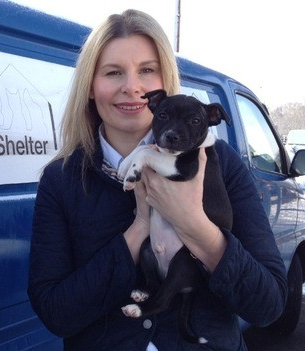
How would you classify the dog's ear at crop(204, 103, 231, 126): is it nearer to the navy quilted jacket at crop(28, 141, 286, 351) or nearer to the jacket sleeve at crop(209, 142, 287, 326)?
the jacket sleeve at crop(209, 142, 287, 326)

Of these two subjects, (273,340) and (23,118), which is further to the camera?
(273,340)

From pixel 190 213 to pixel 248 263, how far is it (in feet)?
0.90

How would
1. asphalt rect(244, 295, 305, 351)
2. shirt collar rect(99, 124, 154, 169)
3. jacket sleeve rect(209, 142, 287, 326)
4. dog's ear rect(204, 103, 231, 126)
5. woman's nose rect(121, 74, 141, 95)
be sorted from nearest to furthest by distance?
jacket sleeve rect(209, 142, 287, 326)
woman's nose rect(121, 74, 141, 95)
shirt collar rect(99, 124, 154, 169)
dog's ear rect(204, 103, 231, 126)
asphalt rect(244, 295, 305, 351)

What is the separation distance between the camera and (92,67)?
2.00 meters

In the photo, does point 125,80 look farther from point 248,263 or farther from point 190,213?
point 248,263

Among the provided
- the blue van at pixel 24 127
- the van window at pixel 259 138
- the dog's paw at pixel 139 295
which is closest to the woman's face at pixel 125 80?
the blue van at pixel 24 127

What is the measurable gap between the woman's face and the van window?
249 centimetres

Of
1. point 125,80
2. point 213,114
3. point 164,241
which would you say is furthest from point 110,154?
point 213,114

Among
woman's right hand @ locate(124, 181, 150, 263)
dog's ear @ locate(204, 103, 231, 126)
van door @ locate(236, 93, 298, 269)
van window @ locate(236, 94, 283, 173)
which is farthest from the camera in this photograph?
van window @ locate(236, 94, 283, 173)

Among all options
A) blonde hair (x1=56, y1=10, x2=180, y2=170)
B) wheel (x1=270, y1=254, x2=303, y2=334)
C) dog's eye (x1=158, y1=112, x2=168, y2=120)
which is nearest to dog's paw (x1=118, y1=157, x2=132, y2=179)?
blonde hair (x1=56, y1=10, x2=180, y2=170)

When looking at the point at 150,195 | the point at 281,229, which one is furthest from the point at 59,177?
the point at 281,229

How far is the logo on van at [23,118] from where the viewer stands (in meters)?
2.30

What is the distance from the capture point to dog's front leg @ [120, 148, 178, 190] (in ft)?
6.51

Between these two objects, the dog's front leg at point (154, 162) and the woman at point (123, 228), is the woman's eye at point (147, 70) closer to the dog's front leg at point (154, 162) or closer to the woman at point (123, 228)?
the woman at point (123, 228)
